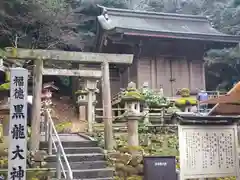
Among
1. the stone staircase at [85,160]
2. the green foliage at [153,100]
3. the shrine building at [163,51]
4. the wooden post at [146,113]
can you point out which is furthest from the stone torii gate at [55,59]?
the shrine building at [163,51]

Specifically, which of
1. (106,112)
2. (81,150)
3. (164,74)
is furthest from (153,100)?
(81,150)

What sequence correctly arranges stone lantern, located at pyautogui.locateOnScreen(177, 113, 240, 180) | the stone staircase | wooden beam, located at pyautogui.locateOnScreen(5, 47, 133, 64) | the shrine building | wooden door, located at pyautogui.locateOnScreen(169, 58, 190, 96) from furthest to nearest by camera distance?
wooden door, located at pyautogui.locateOnScreen(169, 58, 190, 96), the shrine building, wooden beam, located at pyautogui.locateOnScreen(5, 47, 133, 64), the stone staircase, stone lantern, located at pyautogui.locateOnScreen(177, 113, 240, 180)

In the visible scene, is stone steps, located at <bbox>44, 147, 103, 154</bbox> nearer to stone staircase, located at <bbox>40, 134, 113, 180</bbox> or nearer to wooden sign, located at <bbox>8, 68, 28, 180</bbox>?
stone staircase, located at <bbox>40, 134, 113, 180</bbox>

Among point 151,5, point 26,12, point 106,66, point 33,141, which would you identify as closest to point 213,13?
point 151,5

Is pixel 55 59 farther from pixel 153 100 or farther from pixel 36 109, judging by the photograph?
pixel 153 100

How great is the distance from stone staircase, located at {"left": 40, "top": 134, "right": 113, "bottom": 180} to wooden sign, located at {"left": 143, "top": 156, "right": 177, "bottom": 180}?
43.0 inches

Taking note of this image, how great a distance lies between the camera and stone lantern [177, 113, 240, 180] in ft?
19.1

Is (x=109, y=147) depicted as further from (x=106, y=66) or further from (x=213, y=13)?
(x=213, y=13)

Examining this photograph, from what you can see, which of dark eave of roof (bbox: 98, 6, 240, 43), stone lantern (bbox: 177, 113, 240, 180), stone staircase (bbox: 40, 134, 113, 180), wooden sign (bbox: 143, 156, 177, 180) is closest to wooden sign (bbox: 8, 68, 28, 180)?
stone lantern (bbox: 177, 113, 240, 180)

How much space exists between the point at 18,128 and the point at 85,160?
365 centimetres

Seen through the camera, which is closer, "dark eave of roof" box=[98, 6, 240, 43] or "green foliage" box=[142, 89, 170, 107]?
"green foliage" box=[142, 89, 170, 107]

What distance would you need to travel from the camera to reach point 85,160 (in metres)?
7.96

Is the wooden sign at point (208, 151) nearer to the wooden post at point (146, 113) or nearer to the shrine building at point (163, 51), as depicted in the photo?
the wooden post at point (146, 113)

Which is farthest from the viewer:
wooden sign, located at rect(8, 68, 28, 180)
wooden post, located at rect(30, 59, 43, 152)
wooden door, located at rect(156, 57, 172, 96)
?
wooden door, located at rect(156, 57, 172, 96)
